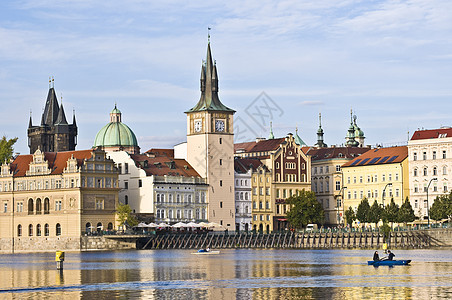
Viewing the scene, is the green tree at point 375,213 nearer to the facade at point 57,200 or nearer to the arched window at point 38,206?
the facade at point 57,200

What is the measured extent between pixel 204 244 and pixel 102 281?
89.0 meters

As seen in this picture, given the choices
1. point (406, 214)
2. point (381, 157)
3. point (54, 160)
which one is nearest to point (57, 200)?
point (54, 160)

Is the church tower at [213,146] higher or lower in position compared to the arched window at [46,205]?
higher

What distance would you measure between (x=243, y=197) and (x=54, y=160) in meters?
34.1

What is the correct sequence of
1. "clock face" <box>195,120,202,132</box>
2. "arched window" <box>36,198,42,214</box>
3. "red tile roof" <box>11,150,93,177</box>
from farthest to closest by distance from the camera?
"clock face" <box>195,120,202,132</box> < "arched window" <box>36,198,42,214</box> < "red tile roof" <box>11,150,93,177</box>

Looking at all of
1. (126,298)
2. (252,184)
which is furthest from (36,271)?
(252,184)

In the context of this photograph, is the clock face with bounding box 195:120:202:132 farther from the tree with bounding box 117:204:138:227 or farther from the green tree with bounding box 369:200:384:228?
the green tree with bounding box 369:200:384:228

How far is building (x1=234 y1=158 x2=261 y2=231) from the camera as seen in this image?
188875 mm

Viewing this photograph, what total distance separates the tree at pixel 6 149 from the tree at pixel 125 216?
2845 centimetres

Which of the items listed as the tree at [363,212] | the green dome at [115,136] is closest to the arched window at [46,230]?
the green dome at [115,136]

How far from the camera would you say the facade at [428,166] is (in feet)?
556

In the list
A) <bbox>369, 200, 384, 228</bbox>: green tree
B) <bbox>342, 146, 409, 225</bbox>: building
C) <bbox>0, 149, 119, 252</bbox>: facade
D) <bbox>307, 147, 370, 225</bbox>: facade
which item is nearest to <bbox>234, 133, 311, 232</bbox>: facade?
<bbox>307, 147, 370, 225</bbox>: facade

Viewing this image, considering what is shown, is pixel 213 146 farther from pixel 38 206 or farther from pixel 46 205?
pixel 38 206

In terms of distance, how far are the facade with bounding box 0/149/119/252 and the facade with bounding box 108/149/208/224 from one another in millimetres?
6070
